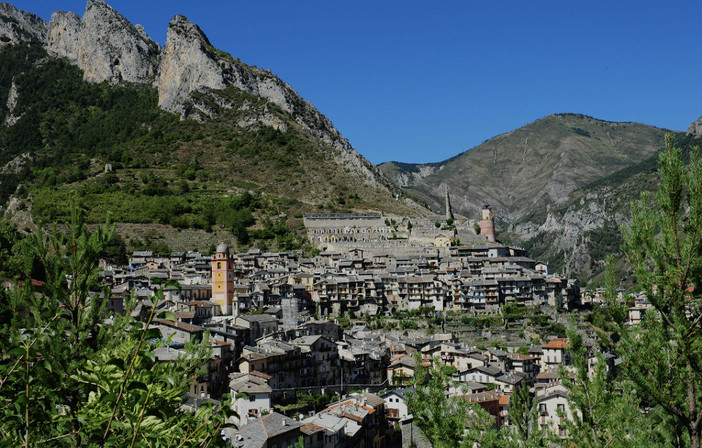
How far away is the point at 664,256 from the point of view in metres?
8.79

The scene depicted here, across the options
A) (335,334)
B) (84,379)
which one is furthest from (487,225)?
(84,379)

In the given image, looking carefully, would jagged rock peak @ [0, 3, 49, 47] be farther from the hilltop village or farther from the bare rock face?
the hilltop village

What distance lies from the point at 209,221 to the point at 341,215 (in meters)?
17.4

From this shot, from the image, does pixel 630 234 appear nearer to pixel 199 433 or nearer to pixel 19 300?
pixel 199 433

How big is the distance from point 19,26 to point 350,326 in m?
149

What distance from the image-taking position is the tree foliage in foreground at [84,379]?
19.9 ft

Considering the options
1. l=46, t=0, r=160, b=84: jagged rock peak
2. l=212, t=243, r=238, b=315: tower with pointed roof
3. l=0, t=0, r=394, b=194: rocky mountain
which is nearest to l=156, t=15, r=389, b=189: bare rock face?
l=0, t=0, r=394, b=194: rocky mountain

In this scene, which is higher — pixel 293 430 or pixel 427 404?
pixel 427 404

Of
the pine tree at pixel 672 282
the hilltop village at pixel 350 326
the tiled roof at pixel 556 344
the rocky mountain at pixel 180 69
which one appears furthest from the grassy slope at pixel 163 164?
the pine tree at pixel 672 282

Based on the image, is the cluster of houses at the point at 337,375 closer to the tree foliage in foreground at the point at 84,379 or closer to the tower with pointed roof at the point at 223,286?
the tower with pointed roof at the point at 223,286

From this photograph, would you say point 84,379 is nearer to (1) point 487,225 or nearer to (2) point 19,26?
(1) point 487,225

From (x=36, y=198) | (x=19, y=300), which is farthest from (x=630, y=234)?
(x=36, y=198)

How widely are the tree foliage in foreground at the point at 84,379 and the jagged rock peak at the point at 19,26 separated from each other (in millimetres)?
183360

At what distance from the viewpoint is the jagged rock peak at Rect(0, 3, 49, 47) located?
562 ft
